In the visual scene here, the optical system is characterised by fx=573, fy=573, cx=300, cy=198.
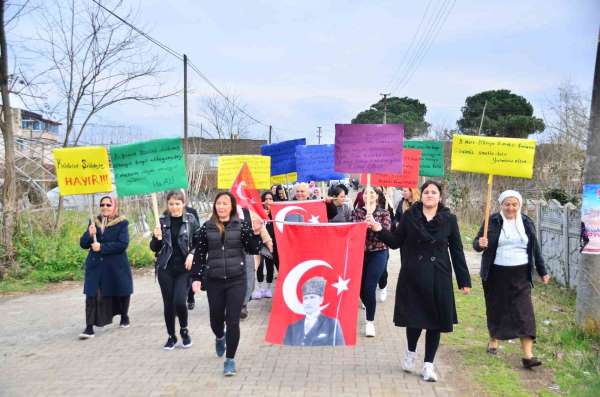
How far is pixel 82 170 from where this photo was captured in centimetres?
719

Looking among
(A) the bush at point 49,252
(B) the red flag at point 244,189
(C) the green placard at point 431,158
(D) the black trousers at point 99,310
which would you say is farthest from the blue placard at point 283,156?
(D) the black trousers at point 99,310

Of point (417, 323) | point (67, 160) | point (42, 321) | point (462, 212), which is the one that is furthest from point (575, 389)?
point (462, 212)

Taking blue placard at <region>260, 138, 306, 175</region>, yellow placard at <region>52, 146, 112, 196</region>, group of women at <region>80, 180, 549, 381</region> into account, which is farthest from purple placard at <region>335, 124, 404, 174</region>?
blue placard at <region>260, 138, 306, 175</region>

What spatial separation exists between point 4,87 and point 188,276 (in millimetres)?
6809

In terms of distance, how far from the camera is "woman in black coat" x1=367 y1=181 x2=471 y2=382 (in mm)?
5266

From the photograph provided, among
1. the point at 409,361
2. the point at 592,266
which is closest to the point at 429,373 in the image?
the point at 409,361

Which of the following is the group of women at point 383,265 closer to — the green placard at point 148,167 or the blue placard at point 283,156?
the green placard at point 148,167

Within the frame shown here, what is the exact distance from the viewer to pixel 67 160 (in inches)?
281

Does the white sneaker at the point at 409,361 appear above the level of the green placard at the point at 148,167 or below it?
below

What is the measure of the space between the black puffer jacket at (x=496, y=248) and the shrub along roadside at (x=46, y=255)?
27.4ft

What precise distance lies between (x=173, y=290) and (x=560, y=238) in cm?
693

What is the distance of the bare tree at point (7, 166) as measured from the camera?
10.8 meters

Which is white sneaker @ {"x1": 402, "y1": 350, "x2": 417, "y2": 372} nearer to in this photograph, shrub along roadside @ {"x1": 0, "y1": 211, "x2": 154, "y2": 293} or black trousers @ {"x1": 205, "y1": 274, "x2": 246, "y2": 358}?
black trousers @ {"x1": 205, "y1": 274, "x2": 246, "y2": 358}

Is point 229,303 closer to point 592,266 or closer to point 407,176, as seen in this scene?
point 407,176
